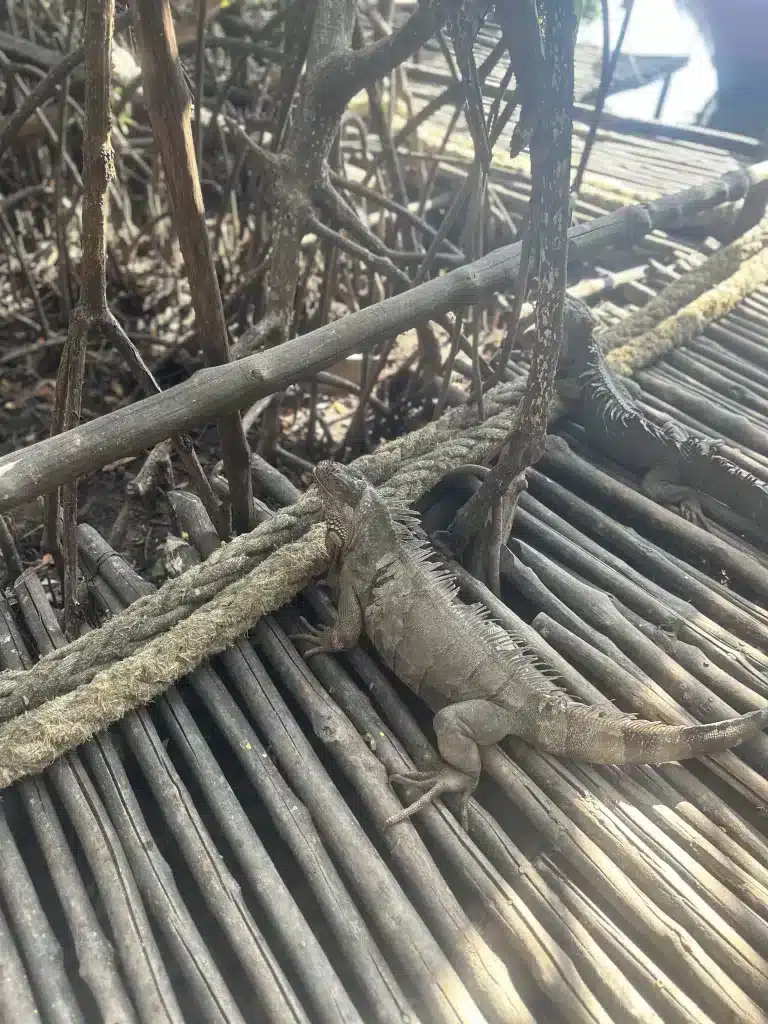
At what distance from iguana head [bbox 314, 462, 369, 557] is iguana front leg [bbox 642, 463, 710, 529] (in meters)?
1.43

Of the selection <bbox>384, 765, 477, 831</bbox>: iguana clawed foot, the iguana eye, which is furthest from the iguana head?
<bbox>384, 765, 477, 831</bbox>: iguana clawed foot

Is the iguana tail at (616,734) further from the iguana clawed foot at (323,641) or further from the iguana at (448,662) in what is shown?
the iguana clawed foot at (323,641)

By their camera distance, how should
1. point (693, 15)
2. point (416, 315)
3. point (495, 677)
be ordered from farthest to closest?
point (693, 15) < point (416, 315) < point (495, 677)

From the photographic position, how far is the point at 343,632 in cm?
260

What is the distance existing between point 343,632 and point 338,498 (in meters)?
0.51

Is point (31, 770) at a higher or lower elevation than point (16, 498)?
lower

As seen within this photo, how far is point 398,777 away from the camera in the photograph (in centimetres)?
227

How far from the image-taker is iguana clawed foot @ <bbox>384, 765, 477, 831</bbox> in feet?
7.22

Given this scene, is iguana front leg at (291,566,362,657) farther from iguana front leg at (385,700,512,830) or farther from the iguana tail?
the iguana tail

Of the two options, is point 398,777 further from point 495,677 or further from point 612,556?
point 612,556

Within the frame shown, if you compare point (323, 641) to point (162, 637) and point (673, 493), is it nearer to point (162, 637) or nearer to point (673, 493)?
point (162, 637)

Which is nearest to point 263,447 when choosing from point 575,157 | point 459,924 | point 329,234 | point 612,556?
point 329,234

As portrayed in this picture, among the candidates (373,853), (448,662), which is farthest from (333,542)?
(373,853)

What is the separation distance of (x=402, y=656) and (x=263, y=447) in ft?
8.46
